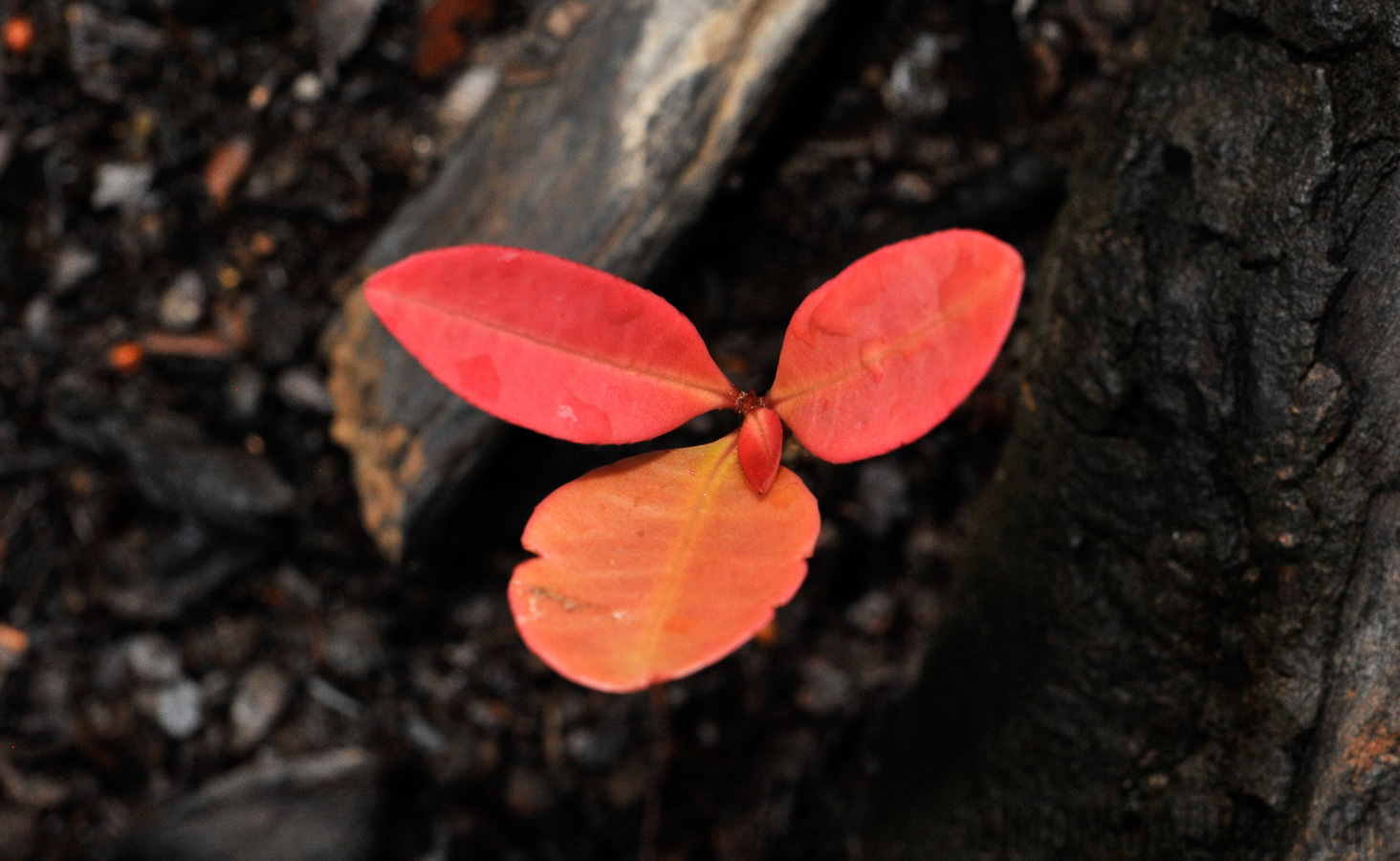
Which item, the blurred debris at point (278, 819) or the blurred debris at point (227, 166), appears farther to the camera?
the blurred debris at point (227, 166)

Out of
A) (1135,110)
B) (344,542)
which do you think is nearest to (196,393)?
(344,542)

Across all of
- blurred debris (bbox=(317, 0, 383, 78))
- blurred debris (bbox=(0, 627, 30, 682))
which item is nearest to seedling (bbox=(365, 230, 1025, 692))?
blurred debris (bbox=(317, 0, 383, 78))

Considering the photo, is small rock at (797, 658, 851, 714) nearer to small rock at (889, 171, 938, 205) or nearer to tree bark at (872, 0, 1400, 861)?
tree bark at (872, 0, 1400, 861)

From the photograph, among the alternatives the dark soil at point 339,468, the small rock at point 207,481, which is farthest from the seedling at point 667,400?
the small rock at point 207,481

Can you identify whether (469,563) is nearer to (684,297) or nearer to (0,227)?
(684,297)

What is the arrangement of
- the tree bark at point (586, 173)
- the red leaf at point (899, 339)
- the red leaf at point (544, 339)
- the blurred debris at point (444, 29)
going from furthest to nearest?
the blurred debris at point (444, 29) → the tree bark at point (586, 173) → the red leaf at point (544, 339) → the red leaf at point (899, 339)

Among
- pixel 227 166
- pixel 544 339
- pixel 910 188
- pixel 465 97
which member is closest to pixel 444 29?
pixel 465 97

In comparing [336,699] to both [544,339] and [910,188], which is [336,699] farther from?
[910,188]

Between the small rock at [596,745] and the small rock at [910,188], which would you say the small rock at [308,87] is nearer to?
the small rock at [910,188]
